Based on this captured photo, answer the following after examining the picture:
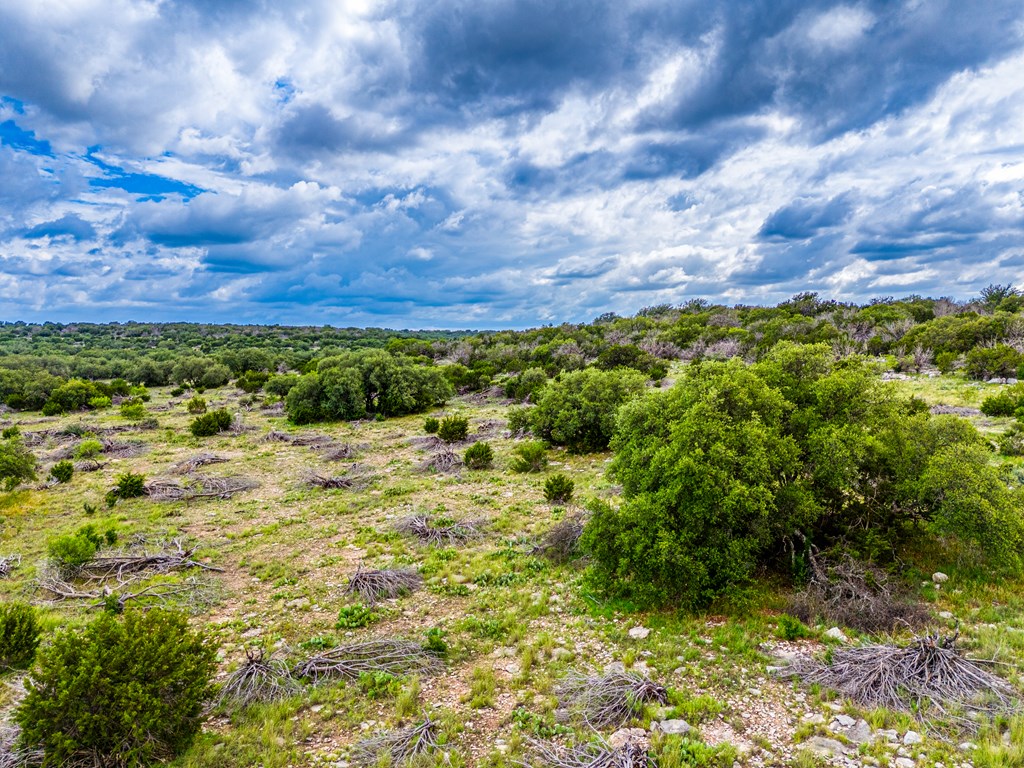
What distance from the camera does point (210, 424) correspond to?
84.3ft

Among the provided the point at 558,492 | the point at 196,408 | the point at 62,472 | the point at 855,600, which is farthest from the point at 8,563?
the point at 196,408

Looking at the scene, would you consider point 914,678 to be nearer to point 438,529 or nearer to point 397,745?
point 397,745

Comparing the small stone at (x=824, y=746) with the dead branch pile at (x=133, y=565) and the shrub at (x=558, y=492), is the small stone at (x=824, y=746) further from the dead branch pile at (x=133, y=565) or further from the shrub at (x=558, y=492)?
the dead branch pile at (x=133, y=565)

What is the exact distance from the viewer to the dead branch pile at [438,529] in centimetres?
1184

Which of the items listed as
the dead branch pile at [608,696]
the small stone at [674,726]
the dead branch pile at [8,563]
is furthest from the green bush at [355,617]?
the dead branch pile at [8,563]

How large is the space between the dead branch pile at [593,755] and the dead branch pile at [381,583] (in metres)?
4.51

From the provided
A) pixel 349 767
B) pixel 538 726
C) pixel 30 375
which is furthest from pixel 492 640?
pixel 30 375

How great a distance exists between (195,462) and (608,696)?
19026 millimetres

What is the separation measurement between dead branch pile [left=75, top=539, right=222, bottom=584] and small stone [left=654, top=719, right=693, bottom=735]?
9461 millimetres

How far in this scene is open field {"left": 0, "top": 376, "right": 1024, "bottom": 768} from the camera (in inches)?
215

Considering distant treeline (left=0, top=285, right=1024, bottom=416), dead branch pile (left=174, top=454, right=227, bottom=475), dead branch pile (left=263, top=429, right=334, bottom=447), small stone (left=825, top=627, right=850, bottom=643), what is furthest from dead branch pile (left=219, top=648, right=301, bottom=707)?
distant treeline (left=0, top=285, right=1024, bottom=416)

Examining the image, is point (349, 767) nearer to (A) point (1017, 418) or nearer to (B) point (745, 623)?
(B) point (745, 623)

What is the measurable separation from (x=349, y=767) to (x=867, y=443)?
27.8 feet

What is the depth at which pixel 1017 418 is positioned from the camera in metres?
17.4
